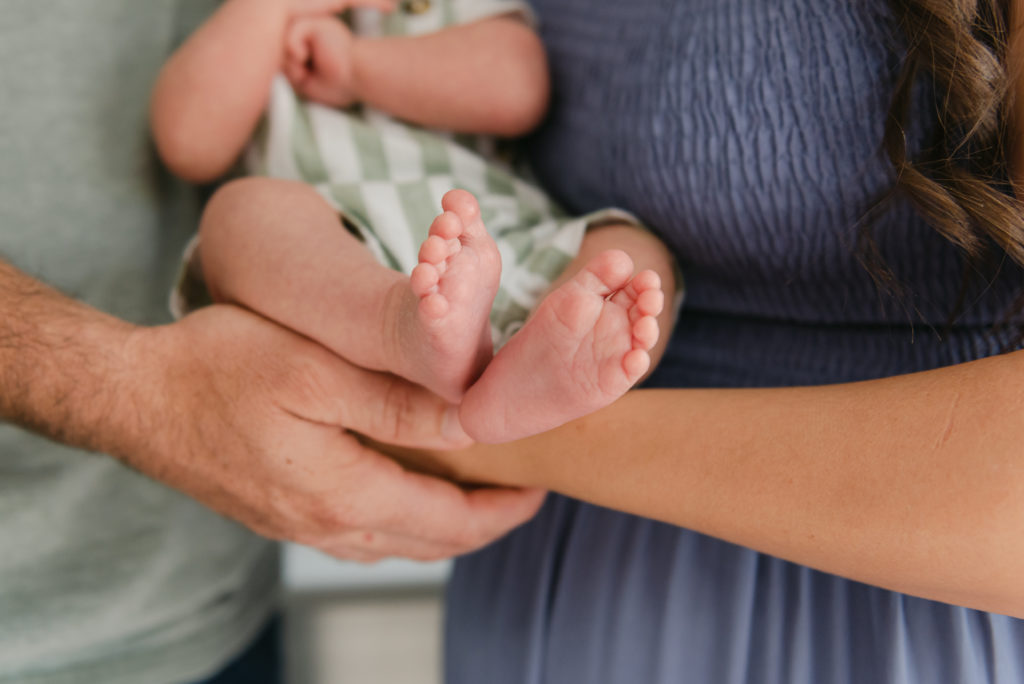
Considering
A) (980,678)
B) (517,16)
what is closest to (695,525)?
(980,678)

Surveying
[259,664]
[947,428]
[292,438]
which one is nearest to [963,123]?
[947,428]

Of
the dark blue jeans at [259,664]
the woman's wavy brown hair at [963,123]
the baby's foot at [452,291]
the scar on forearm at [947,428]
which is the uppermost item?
the woman's wavy brown hair at [963,123]

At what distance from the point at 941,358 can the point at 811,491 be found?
0.67ft

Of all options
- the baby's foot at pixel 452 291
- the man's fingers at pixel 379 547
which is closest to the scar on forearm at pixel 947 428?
the baby's foot at pixel 452 291

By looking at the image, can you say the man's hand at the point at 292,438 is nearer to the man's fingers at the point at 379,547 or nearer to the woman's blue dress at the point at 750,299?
the man's fingers at the point at 379,547

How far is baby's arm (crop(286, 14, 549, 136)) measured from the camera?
2.54ft

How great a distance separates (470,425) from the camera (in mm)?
509

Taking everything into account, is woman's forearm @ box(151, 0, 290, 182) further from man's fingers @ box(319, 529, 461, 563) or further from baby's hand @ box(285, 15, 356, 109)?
man's fingers @ box(319, 529, 461, 563)

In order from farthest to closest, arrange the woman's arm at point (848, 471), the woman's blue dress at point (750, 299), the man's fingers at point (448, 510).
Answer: the man's fingers at point (448, 510), the woman's blue dress at point (750, 299), the woman's arm at point (848, 471)

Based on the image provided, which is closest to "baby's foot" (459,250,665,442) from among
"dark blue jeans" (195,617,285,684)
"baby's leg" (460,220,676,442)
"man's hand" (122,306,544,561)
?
"baby's leg" (460,220,676,442)

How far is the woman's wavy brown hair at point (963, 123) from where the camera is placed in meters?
0.46

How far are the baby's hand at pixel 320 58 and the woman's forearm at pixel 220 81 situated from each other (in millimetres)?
18

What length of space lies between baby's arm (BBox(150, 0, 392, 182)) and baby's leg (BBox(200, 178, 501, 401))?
0.12m

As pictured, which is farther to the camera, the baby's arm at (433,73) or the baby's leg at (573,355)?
the baby's arm at (433,73)
